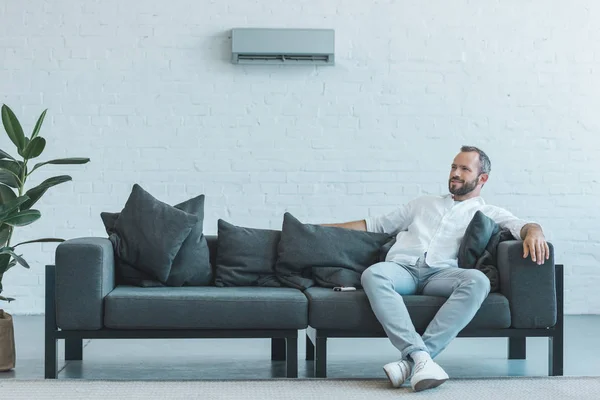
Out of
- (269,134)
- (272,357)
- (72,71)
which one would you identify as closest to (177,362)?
(272,357)

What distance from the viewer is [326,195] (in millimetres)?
5684

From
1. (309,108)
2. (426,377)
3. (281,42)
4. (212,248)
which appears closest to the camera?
(426,377)

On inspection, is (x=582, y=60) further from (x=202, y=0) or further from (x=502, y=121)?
(x=202, y=0)

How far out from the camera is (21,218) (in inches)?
147

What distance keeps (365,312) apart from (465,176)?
1.00 m

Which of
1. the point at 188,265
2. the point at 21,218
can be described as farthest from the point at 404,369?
the point at 21,218

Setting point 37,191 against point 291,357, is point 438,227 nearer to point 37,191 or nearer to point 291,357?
point 291,357

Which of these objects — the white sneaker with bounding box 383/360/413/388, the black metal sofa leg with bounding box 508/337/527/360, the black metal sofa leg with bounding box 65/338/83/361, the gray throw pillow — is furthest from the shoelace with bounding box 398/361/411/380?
the black metal sofa leg with bounding box 65/338/83/361

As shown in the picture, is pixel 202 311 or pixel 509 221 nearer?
pixel 202 311

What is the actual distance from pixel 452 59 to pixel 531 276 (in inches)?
97.0

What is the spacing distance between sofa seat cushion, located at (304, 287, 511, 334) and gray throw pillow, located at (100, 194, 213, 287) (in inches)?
25.8

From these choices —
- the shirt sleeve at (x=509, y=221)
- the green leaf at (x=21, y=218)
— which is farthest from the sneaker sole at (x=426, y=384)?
the green leaf at (x=21, y=218)

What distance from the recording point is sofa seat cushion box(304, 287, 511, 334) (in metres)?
3.57

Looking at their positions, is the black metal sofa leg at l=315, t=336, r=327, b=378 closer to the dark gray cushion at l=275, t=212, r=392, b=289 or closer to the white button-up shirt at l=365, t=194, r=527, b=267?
the dark gray cushion at l=275, t=212, r=392, b=289
